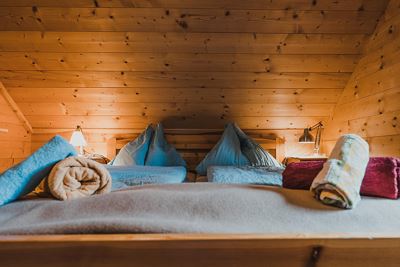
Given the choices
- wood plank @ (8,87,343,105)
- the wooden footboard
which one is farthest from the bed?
wood plank @ (8,87,343,105)

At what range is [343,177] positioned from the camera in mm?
740

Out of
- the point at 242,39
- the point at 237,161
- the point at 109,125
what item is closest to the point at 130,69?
the point at 109,125

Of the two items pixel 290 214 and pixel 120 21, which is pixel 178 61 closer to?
pixel 120 21

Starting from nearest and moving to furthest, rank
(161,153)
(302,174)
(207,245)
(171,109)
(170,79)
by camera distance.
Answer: (207,245)
(302,174)
(170,79)
(161,153)
(171,109)

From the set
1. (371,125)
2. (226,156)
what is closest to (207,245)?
(226,156)

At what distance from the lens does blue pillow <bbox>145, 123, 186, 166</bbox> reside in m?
2.50

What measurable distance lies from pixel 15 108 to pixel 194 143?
1.96 metres

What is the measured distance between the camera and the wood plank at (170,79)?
2.35 m

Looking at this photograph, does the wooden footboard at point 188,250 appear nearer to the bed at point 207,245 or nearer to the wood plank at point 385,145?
the bed at point 207,245

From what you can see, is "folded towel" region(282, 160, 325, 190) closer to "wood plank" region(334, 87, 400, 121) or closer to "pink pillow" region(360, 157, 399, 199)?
"pink pillow" region(360, 157, 399, 199)

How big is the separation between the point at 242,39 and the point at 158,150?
1333 mm

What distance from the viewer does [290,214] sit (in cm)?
66

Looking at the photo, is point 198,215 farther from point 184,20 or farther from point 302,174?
point 184,20

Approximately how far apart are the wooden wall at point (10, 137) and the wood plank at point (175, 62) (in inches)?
18.8
